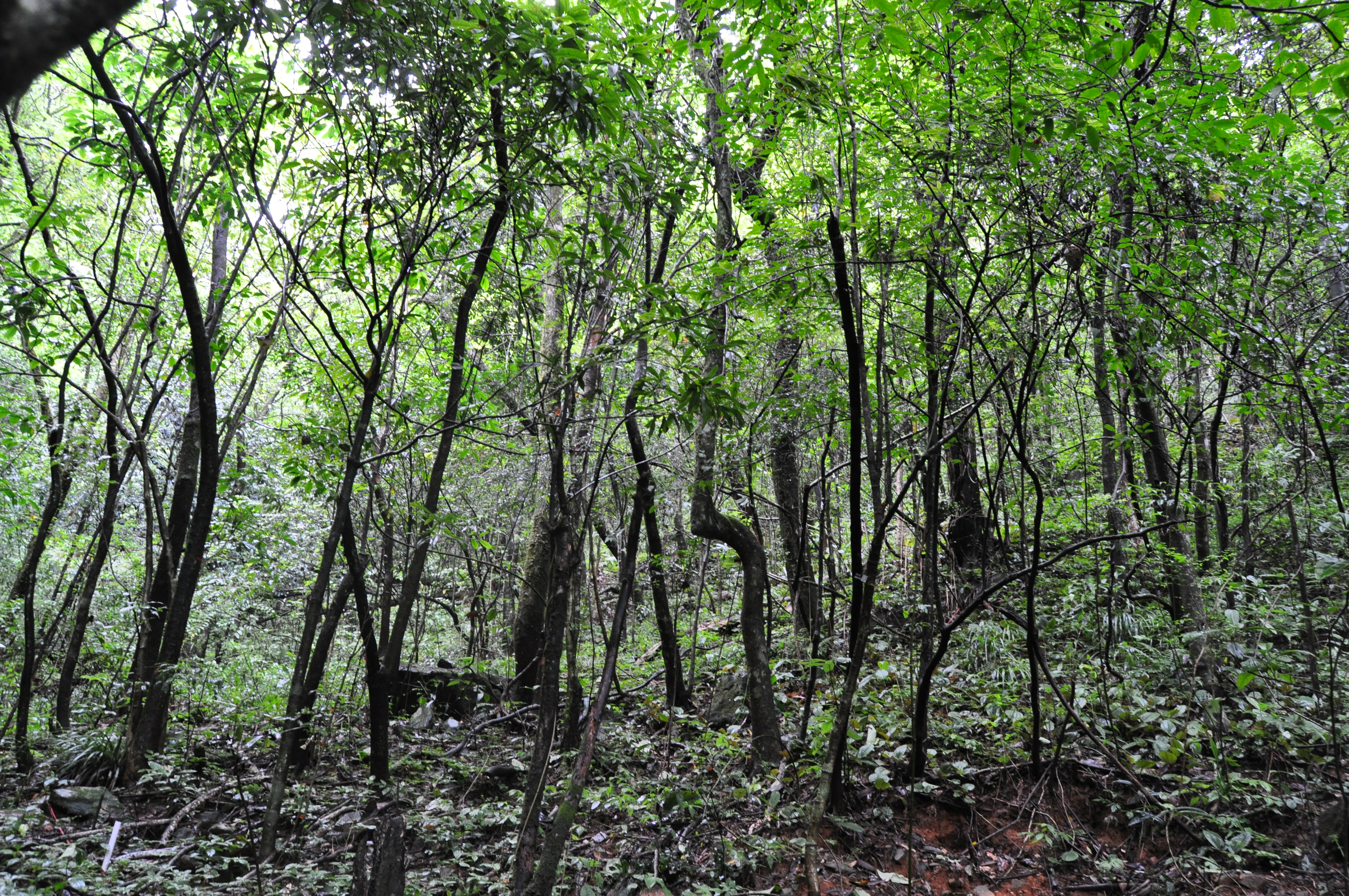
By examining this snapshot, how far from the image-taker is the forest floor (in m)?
3.94

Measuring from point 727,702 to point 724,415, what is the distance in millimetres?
4026

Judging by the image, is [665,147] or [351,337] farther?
[351,337]

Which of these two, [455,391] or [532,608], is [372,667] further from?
[532,608]

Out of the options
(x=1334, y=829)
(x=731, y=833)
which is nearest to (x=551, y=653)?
(x=731, y=833)

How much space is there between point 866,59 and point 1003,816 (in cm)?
525

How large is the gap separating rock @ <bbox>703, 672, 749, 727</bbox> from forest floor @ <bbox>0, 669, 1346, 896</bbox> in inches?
37.4

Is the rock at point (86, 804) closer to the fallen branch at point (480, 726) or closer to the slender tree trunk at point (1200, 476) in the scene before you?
the fallen branch at point (480, 726)

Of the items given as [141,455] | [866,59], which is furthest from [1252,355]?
[141,455]

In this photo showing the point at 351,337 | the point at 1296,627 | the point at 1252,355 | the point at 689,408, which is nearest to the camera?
the point at 689,408

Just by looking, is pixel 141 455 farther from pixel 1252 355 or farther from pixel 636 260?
pixel 1252 355

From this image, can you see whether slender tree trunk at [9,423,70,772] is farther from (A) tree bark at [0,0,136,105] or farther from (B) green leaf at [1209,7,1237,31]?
(B) green leaf at [1209,7,1237,31]

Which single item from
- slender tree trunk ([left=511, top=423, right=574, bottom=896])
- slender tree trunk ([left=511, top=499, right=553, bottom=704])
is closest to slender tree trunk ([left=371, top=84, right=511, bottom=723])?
slender tree trunk ([left=511, top=423, right=574, bottom=896])

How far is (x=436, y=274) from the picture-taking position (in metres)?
4.72

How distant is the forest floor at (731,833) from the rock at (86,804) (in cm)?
6
